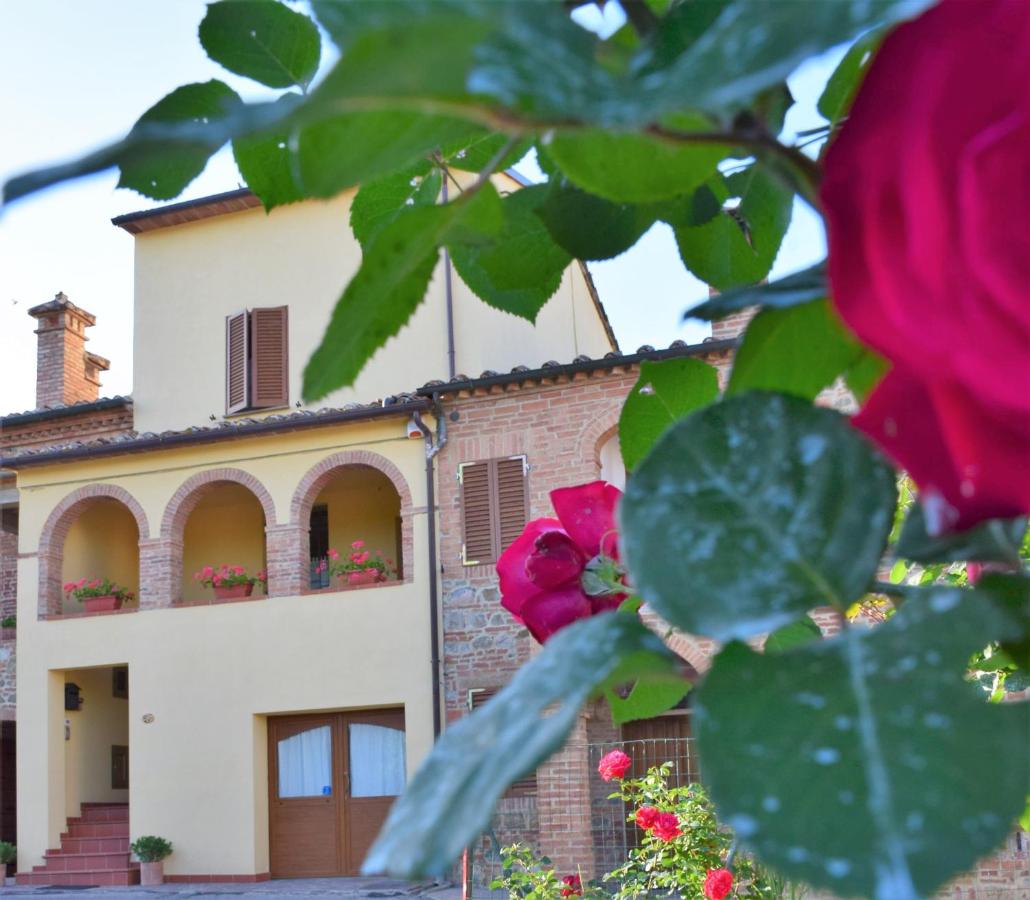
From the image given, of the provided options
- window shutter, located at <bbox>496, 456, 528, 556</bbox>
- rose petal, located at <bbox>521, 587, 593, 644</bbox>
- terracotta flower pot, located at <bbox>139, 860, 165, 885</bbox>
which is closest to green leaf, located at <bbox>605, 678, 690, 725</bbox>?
rose petal, located at <bbox>521, 587, 593, 644</bbox>

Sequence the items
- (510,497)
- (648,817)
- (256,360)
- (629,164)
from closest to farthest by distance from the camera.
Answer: (629,164) → (648,817) → (510,497) → (256,360)

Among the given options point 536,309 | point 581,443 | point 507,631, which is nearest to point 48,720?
point 507,631

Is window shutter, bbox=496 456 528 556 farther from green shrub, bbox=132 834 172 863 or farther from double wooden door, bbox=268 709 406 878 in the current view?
green shrub, bbox=132 834 172 863

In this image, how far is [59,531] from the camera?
12766 millimetres

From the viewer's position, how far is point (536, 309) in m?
0.50

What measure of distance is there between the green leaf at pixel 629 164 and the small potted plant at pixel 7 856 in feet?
44.1

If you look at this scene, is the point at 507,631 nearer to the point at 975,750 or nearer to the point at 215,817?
the point at 215,817

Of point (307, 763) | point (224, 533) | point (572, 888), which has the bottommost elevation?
point (572, 888)

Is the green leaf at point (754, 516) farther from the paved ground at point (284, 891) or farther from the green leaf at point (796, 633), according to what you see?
the paved ground at point (284, 891)

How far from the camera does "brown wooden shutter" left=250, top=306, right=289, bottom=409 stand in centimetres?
1306

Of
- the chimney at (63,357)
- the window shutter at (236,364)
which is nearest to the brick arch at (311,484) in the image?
the window shutter at (236,364)

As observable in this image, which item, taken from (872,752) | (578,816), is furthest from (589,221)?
(578,816)

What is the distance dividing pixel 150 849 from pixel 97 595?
2560 millimetres

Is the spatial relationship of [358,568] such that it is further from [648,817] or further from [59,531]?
[648,817]
